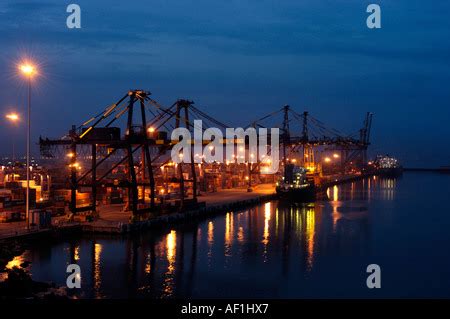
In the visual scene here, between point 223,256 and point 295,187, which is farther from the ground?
point 295,187

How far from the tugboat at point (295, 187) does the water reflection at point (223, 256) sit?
45.7ft

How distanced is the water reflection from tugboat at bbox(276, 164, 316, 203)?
45.7 feet

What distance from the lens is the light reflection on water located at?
56.3 ft

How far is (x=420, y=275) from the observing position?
19.6 m

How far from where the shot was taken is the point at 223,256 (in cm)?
2228

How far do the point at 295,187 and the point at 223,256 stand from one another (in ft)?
94.7

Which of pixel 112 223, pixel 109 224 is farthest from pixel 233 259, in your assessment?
pixel 112 223

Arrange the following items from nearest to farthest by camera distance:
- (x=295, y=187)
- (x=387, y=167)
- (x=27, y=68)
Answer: (x=27, y=68) < (x=295, y=187) < (x=387, y=167)

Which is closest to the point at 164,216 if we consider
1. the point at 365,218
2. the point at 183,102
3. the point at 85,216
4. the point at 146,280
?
the point at 85,216

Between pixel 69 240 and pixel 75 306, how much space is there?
462 inches

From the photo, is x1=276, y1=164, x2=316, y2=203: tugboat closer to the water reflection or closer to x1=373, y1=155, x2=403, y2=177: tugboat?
the water reflection

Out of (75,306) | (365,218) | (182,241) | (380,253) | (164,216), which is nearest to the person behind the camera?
(75,306)

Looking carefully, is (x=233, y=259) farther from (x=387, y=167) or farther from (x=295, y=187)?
(x=387, y=167)

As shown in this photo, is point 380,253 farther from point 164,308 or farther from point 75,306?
point 75,306
